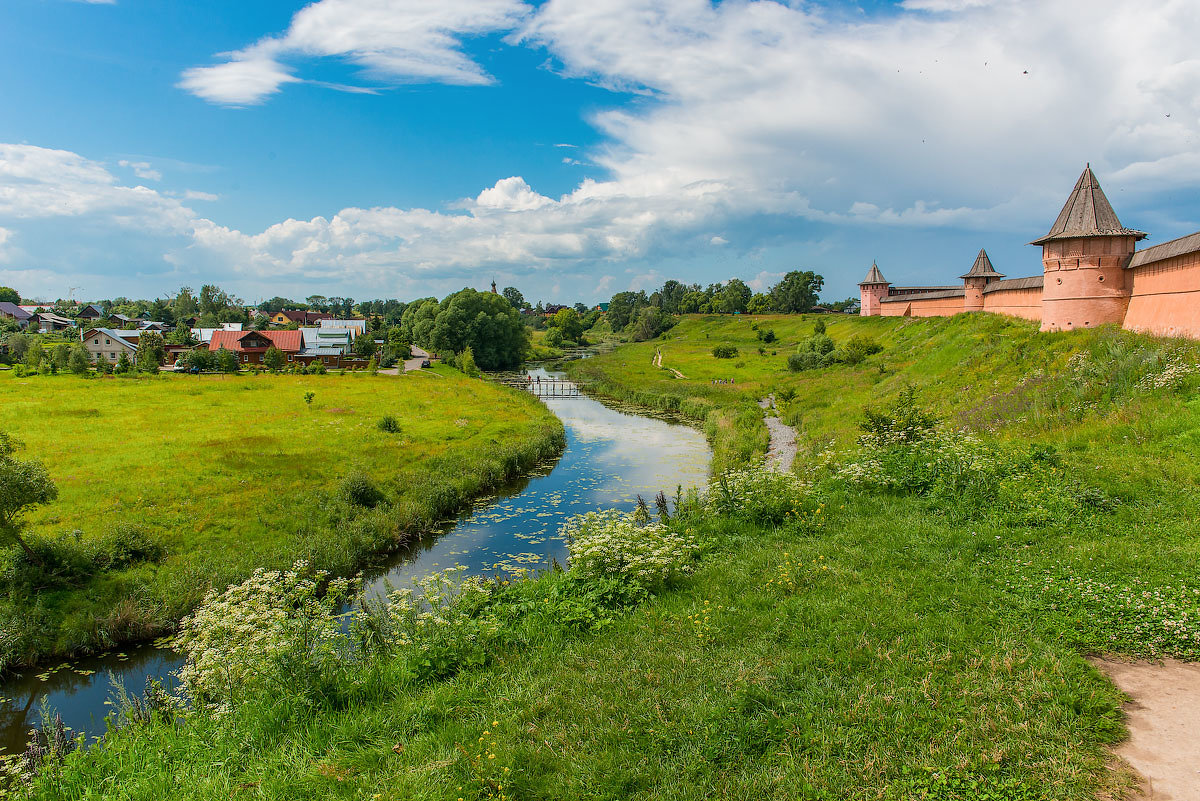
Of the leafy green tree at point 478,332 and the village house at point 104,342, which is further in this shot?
the leafy green tree at point 478,332

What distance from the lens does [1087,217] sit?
1938cm

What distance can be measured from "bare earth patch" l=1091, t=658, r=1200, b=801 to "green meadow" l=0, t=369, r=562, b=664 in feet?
51.6

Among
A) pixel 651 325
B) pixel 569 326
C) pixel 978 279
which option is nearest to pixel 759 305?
pixel 651 325

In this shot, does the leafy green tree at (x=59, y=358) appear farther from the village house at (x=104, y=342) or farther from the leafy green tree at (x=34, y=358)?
the village house at (x=104, y=342)

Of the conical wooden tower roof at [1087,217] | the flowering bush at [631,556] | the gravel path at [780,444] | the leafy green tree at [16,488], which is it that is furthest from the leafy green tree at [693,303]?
the leafy green tree at [16,488]

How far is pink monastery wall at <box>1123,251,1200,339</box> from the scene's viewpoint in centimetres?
1507

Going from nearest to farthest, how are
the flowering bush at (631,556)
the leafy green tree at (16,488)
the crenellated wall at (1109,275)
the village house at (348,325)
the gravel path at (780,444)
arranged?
the flowering bush at (631,556), the leafy green tree at (16,488), the crenellated wall at (1109,275), the gravel path at (780,444), the village house at (348,325)

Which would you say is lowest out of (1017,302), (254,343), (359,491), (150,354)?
(359,491)

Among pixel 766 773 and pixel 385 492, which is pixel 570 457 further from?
pixel 766 773

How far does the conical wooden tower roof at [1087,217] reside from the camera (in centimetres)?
1897

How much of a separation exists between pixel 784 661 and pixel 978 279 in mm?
38889

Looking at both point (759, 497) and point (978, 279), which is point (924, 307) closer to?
point (978, 279)

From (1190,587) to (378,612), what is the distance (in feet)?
34.8

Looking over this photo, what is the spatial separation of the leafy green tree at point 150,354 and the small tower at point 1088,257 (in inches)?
2541
